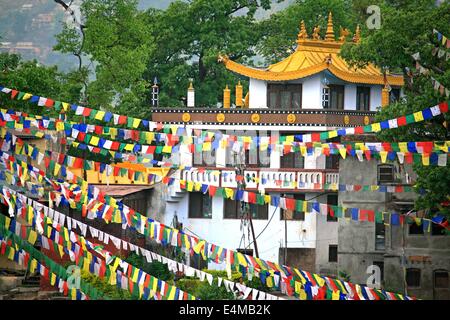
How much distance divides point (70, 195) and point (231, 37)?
26.0m

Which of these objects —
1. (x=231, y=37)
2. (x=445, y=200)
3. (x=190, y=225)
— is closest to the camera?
(x=445, y=200)

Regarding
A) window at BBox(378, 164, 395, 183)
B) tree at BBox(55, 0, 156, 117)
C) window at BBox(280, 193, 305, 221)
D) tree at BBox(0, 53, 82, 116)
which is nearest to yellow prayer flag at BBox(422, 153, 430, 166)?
window at BBox(378, 164, 395, 183)

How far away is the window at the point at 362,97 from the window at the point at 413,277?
384 inches

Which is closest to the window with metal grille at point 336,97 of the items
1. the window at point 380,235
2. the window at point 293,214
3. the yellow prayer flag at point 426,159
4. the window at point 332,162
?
the window at point 332,162

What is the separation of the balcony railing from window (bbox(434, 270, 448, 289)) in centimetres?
579

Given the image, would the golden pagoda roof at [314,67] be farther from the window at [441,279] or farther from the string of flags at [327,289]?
the string of flags at [327,289]

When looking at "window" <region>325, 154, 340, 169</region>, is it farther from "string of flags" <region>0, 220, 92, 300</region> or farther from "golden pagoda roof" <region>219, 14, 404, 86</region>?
"string of flags" <region>0, 220, 92, 300</region>

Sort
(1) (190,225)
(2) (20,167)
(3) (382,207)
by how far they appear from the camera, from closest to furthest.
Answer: (2) (20,167) < (3) (382,207) < (1) (190,225)

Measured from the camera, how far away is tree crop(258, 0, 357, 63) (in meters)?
69.8

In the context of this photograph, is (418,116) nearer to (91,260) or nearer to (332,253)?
(91,260)

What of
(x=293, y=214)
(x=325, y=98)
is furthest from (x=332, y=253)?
(x=325, y=98)

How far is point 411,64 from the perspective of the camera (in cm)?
4744
